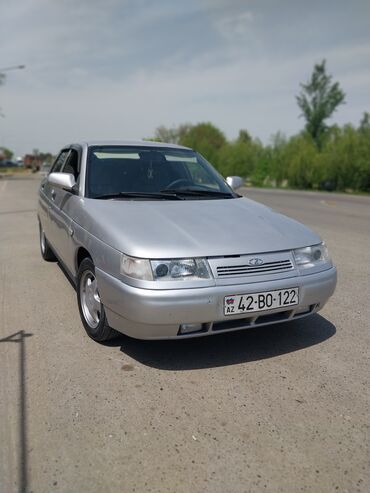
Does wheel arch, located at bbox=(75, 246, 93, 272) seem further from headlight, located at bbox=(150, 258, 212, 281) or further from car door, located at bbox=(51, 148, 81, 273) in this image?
headlight, located at bbox=(150, 258, 212, 281)

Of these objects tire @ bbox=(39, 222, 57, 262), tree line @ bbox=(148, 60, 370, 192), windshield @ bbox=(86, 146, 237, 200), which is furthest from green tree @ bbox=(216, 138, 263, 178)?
windshield @ bbox=(86, 146, 237, 200)

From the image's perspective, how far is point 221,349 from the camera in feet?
11.0

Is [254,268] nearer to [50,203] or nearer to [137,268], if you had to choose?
[137,268]

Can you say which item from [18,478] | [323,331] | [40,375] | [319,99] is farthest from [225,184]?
[319,99]

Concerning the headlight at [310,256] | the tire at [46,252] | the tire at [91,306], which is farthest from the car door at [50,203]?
the headlight at [310,256]

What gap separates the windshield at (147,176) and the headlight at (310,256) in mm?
1196

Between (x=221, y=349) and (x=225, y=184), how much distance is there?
1.90 metres

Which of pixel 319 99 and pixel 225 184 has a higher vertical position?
pixel 319 99

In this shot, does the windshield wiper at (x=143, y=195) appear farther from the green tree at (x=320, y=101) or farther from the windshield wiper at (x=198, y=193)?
the green tree at (x=320, y=101)

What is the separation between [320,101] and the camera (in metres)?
48.9

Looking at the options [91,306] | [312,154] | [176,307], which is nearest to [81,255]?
[91,306]

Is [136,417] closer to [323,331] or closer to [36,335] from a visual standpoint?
[36,335]

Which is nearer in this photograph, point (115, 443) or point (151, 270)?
point (115, 443)

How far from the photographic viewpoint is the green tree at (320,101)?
159 ft
